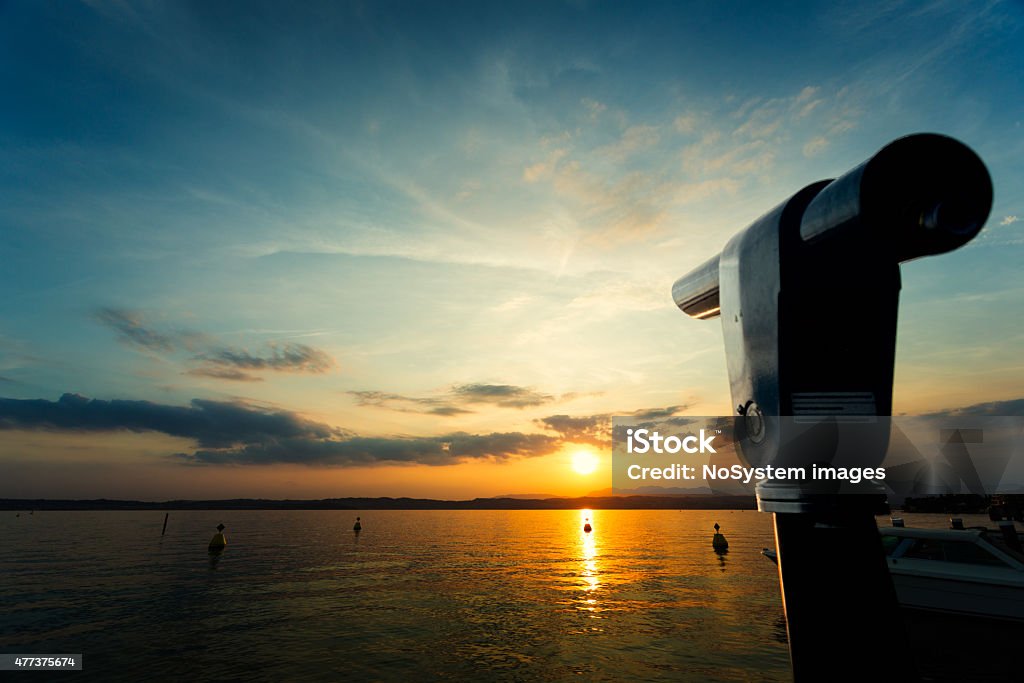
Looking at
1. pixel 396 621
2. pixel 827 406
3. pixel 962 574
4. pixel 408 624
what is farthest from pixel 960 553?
pixel 396 621

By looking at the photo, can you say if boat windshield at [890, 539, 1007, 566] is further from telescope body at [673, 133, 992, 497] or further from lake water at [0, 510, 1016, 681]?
telescope body at [673, 133, 992, 497]

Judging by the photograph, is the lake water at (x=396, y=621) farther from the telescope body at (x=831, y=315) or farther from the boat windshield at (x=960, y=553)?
the telescope body at (x=831, y=315)

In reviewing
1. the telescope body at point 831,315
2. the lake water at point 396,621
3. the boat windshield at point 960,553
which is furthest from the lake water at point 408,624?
the boat windshield at point 960,553

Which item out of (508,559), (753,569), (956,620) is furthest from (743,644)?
(508,559)

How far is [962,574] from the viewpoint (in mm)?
13422

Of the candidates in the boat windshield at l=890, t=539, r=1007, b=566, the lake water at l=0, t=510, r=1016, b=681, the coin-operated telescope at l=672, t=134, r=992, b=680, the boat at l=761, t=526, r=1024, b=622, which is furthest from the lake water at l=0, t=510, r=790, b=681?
the coin-operated telescope at l=672, t=134, r=992, b=680

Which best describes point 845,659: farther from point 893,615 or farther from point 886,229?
point 886,229

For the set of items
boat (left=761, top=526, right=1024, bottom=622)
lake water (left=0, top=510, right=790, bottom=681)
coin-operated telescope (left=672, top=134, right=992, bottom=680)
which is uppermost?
coin-operated telescope (left=672, top=134, right=992, bottom=680)

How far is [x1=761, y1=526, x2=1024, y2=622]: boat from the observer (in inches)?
506

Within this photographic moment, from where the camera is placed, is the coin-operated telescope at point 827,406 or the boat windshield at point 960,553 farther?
the boat windshield at point 960,553

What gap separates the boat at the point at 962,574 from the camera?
12844 millimetres

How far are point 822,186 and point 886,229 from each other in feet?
1.04

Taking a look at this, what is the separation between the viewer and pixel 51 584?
35.0 metres

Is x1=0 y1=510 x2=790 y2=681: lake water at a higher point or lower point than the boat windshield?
lower
